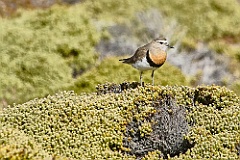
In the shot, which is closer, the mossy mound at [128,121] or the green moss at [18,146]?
the green moss at [18,146]

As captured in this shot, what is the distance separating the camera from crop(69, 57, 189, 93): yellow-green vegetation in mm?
11109

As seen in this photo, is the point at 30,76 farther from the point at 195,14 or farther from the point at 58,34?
the point at 195,14

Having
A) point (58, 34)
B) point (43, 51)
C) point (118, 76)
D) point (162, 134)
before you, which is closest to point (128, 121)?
point (162, 134)

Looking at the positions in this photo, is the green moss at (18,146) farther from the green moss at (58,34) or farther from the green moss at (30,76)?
the green moss at (58,34)

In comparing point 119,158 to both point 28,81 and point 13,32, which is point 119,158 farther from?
point 13,32

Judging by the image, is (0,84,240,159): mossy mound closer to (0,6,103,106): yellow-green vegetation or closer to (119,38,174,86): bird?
(119,38,174,86): bird

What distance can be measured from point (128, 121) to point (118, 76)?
4.79 meters

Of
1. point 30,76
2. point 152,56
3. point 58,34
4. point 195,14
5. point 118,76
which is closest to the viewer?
point 152,56

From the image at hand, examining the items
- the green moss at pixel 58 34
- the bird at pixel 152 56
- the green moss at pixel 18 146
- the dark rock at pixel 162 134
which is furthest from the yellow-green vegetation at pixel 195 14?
the green moss at pixel 18 146

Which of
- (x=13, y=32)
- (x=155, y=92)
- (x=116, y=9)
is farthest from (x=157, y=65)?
(x=116, y=9)

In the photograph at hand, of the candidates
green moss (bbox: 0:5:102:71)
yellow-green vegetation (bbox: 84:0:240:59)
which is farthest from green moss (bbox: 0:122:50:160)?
yellow-green vegetation (bbox: 84:0:240:59)

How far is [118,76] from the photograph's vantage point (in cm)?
1127

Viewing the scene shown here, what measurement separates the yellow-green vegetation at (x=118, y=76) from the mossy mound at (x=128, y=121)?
4039 mm

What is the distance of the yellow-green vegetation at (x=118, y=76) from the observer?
1111 centimetres
